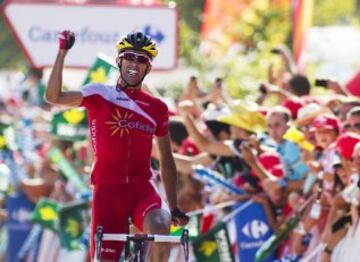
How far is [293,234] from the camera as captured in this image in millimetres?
13734

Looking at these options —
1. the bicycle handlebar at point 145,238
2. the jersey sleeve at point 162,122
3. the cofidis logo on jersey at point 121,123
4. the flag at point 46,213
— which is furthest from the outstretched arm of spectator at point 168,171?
the flag at point 46,213

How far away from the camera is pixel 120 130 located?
11609 millimetres

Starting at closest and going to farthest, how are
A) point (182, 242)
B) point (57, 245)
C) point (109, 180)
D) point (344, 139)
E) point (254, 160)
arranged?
point (182, 242), point (109, 180), point (344, 139), point (254, 160), point (57, 245)

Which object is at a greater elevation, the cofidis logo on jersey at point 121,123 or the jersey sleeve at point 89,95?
the jersey sleeve at point 89,95

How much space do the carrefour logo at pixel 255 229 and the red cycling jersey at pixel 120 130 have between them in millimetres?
2680

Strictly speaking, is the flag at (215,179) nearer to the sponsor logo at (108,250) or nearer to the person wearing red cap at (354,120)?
the person wearing red cap at (354,120)

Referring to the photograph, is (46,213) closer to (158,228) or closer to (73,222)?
(73,222)

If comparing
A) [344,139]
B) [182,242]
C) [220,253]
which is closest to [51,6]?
[220,253]

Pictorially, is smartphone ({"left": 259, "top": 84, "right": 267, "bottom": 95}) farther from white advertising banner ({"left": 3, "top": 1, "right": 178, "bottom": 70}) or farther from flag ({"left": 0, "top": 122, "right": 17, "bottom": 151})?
flag ({"left": 0, "top": 122, "right": 17, "bottom": 151})

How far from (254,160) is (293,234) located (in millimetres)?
707

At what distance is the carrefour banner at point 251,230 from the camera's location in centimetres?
1420

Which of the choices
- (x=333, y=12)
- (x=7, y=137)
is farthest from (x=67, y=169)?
(x=333, y=12)

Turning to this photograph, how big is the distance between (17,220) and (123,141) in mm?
7850

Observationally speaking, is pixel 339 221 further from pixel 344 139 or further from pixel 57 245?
pixel 57 245
